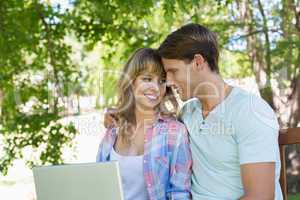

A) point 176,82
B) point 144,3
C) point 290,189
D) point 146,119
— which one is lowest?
point 290,189

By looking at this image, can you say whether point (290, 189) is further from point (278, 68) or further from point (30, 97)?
point (30, 97)

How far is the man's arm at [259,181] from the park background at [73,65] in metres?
2.19

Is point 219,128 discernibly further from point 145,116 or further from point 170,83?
point 145,116

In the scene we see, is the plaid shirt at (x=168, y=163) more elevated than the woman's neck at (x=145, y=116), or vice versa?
the woman's neck at (x=145, y=116)

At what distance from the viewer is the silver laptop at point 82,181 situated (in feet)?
4.99

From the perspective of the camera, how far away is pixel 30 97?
4395mm

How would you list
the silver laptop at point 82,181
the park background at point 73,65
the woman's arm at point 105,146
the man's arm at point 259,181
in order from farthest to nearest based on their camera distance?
the park background at point 73,65
the woman's arm at point 105,146
the man's arm at point 259,181
the silver laptop at point 82,181

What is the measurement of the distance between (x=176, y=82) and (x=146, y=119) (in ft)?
0.95

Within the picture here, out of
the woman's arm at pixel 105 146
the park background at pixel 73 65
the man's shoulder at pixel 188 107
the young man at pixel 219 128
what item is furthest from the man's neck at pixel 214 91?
the park background at pixel 73 65

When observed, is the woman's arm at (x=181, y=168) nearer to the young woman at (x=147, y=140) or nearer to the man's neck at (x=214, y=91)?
the young woman at (x=147, y=140)

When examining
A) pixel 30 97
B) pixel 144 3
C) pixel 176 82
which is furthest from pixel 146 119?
pixel 30 97

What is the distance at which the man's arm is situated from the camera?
171cm

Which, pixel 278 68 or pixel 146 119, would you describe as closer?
pixel 146 119

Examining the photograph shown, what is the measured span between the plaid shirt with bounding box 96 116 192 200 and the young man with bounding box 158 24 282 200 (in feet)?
0.12
